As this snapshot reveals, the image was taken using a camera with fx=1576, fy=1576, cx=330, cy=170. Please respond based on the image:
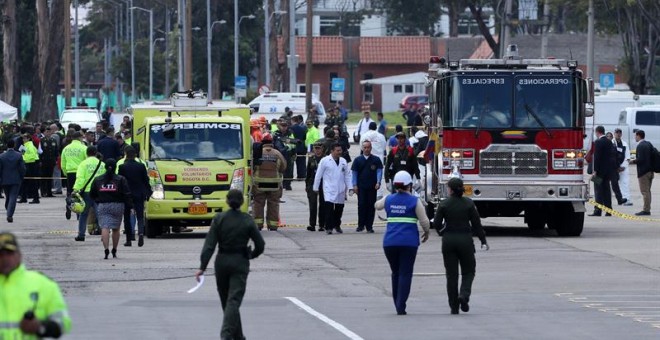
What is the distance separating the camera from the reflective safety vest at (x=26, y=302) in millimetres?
8586

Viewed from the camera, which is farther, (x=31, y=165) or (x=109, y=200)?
(x=31, y=165)

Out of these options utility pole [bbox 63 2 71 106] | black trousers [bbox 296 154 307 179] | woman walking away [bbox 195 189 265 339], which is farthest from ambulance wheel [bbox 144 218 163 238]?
utility pole [bbox 63 2 71 106]

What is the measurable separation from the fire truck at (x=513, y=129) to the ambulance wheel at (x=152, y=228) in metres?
5.09

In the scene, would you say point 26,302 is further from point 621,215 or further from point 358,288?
point 621,215

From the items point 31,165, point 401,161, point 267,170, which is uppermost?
point 401,161

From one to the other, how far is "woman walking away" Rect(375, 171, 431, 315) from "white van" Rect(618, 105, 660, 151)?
37505mm

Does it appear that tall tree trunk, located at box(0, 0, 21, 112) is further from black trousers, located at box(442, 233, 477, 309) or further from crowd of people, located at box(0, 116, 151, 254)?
black trousers, located at box(442, 233, 477, 309)

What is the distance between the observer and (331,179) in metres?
28.0

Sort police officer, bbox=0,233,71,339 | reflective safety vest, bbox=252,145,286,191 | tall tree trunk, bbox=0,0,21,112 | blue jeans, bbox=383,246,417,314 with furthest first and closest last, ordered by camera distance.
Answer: tall tree trunk, bbox=0,0,21,112 → reflective safety vest, bbox=252,145,286,191 → blue jeans, bbox=383,246,417,314 → police officer, bbox=0,233,71,339

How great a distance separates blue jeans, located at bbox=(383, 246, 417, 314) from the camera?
1673cm

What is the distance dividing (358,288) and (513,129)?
7.19 metres

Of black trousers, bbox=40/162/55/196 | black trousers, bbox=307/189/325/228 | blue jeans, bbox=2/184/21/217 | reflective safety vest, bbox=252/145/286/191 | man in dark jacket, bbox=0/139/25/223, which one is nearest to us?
reflective safety vest, bbox=252/145/286/191

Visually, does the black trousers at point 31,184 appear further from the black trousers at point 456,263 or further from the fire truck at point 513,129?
the black trousers at point 456,263

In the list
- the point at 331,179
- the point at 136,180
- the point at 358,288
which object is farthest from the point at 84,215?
the point at 358,288
